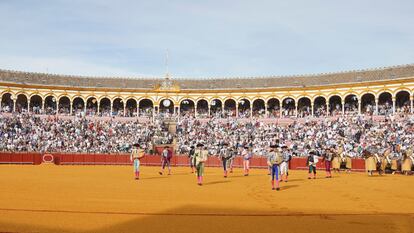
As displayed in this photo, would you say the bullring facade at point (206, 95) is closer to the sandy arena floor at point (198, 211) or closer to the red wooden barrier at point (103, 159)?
the red wooden barrier at point (103, 159)

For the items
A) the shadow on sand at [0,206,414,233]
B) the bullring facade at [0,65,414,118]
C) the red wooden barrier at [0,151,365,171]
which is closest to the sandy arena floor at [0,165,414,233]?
→ the shadow on sand at [0,206,414,233]

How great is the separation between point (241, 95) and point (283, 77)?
5.36 meters

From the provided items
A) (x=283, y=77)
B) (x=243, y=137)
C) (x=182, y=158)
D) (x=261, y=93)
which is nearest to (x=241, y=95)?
(x=261, y=93)

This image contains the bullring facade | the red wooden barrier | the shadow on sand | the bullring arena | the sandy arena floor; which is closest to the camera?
the shadow on sand

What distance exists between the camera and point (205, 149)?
64.3 ft

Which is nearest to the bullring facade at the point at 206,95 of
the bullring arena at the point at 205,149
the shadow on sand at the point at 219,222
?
the bullring arena at the point at 205,149

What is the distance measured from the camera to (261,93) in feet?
161

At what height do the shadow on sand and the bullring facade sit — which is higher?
the bullring facade

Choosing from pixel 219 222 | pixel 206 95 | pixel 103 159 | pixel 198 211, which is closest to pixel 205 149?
pixel 198 211

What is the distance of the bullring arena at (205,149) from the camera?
8188mm

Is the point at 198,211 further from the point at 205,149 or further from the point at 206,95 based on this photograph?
the point at 206,95

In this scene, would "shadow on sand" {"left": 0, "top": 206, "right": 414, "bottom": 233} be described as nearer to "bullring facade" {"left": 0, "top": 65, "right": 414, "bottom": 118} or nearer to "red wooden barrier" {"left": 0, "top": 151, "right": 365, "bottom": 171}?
"red wooden barrier" {"left": 0, "top": 151, "right": 365, "bottom": 171}

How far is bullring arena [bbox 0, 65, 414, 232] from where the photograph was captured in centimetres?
819

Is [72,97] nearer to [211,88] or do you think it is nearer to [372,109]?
[211,88]
